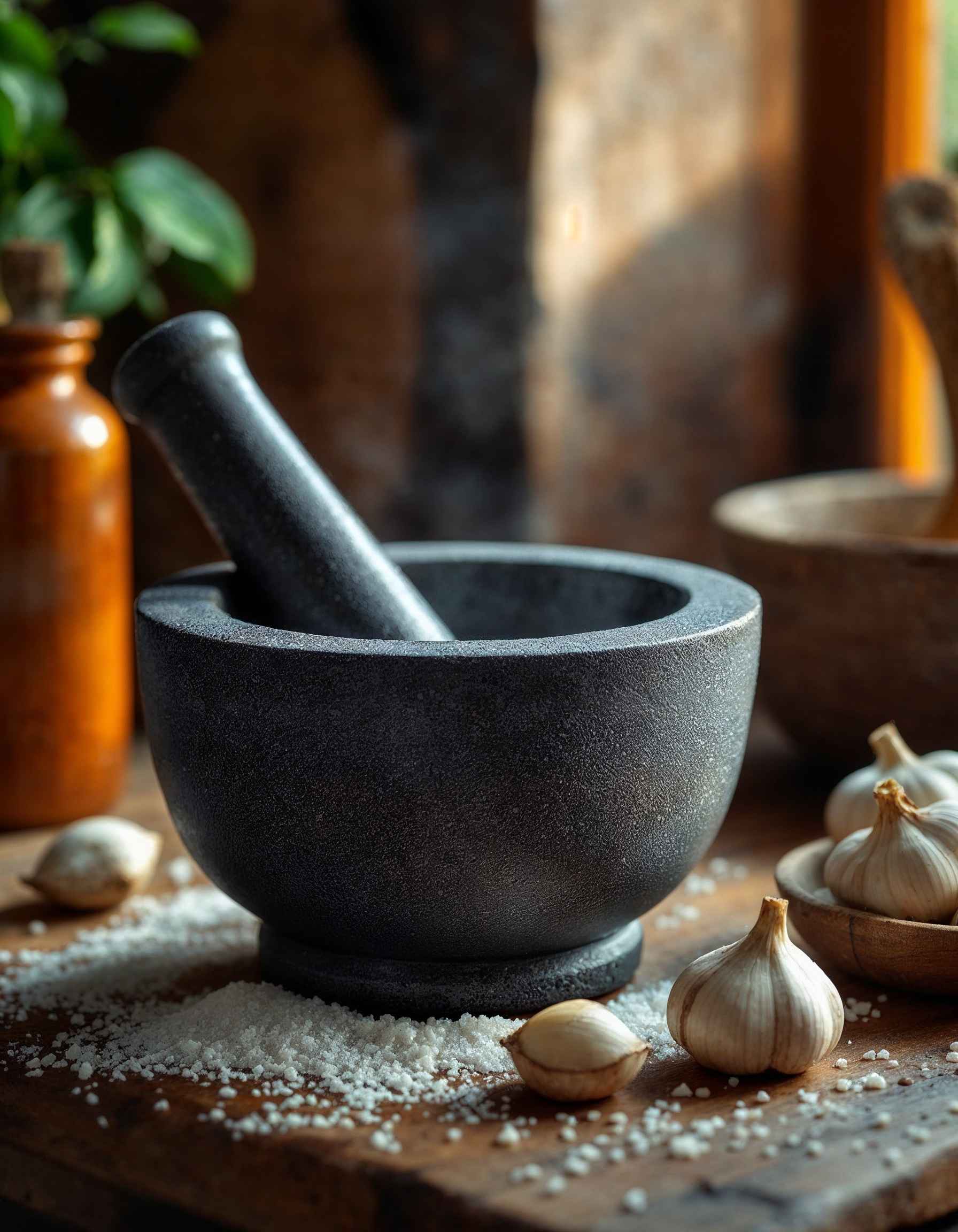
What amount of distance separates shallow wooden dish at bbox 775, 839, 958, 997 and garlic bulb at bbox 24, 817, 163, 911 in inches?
19.6

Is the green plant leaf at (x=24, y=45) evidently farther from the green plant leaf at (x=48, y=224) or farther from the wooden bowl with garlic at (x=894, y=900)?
the wooden bowl with garlic at (x=894, y=900)

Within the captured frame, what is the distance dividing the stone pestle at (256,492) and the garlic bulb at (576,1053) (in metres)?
0.30

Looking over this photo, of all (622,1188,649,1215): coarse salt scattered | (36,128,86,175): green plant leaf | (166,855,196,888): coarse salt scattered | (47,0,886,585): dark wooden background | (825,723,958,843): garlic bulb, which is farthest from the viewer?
(47,0,886,585): dark wooden background

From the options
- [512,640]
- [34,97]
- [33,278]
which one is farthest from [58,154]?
[512,640]

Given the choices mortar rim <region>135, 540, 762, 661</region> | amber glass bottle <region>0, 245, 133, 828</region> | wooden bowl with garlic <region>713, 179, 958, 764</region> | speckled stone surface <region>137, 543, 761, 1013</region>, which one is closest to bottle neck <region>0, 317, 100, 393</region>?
amber glass bottle <region>0, 245, 133, 828</region>

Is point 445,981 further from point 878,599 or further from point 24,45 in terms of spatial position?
point 24,45

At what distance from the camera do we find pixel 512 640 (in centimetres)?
106

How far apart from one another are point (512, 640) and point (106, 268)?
→ 0.67 m

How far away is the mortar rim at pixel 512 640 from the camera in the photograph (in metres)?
0.94

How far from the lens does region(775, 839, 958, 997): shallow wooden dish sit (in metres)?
1.05

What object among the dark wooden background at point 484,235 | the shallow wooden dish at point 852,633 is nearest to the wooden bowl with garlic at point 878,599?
the shallow wooden dish at point 852,633

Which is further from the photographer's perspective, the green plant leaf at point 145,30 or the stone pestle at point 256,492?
the green plant leaf at point 145,30

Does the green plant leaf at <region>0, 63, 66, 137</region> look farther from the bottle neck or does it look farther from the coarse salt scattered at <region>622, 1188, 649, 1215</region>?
the coarse salt scattered at <region>622, 1188, 649, 1215</region>

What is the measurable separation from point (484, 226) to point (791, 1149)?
3.62 ft
